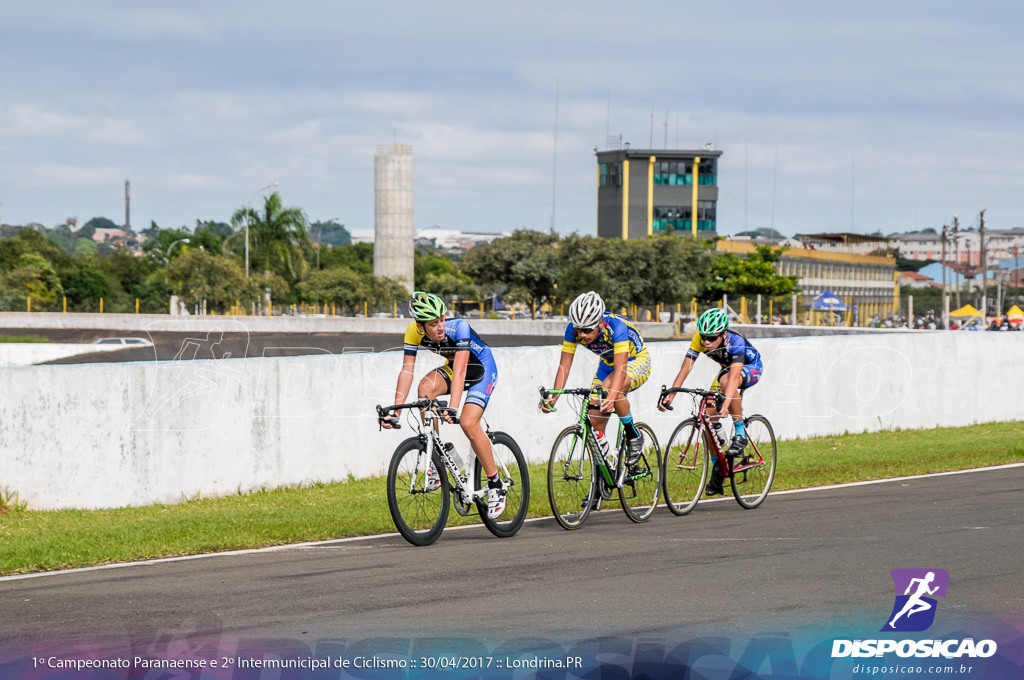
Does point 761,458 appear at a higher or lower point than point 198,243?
lower

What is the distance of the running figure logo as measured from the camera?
664cm

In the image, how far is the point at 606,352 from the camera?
409 inches

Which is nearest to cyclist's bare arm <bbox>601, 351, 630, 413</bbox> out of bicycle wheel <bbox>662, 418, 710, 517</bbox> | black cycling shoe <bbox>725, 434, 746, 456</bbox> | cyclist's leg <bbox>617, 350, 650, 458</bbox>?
cyclist's leg <bbox>617, 350, 650, 458</bbox>

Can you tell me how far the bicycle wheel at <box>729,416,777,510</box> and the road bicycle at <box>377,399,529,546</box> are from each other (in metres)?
2.59

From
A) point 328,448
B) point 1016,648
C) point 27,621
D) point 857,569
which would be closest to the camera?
point 1016,648

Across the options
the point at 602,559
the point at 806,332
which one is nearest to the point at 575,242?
the point at 806,332

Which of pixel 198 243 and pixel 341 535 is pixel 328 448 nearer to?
pixel 341 535

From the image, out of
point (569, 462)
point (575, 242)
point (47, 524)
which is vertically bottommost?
point (47, 524)

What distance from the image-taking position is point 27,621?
6832 mm

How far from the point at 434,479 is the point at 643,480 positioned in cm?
222

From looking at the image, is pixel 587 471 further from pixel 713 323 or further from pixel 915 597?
pixel 915 597

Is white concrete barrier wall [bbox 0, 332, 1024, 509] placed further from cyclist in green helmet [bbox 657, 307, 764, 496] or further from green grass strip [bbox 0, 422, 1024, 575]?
cyclist in green helmet [bbox 657, 307, 764, 496]

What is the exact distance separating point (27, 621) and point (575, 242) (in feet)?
246

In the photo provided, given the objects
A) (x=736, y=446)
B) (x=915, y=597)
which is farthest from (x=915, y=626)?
(x=736, y=446)
